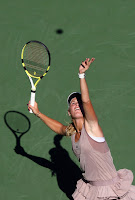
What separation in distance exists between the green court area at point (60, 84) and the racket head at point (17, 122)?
0.07ft

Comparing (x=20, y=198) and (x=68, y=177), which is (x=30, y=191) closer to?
(x=20, y=198)

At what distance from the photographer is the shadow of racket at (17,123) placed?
709cm

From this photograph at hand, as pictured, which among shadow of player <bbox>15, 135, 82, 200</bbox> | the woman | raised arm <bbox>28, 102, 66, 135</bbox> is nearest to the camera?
the woman

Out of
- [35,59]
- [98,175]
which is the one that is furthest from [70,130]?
[35,59]

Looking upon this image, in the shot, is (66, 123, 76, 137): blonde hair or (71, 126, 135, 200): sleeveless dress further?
(66, 123, 76, 137): blonde hair

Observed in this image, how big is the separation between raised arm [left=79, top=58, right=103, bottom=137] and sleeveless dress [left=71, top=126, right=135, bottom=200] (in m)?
0.11

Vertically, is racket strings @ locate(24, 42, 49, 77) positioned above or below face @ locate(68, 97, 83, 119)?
above

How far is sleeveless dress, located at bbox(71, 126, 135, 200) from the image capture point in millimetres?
4684

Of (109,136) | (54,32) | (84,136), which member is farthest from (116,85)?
(84,136)

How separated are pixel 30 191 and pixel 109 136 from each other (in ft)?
5.67

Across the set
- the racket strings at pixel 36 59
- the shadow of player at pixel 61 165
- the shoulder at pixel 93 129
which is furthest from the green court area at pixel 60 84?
the shoulder at pixel 93 129

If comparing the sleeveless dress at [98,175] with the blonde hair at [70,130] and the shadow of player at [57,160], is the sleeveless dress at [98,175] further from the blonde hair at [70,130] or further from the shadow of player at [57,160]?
the shadow of player at [57,160]

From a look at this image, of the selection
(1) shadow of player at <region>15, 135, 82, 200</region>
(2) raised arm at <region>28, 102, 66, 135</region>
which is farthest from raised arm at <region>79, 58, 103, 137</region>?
(1) shadow of player at <region>15, 135, 82, 200</region>

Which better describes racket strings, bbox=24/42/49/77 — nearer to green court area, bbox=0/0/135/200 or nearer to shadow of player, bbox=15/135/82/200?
green court area, bbox=0/0/135/200
